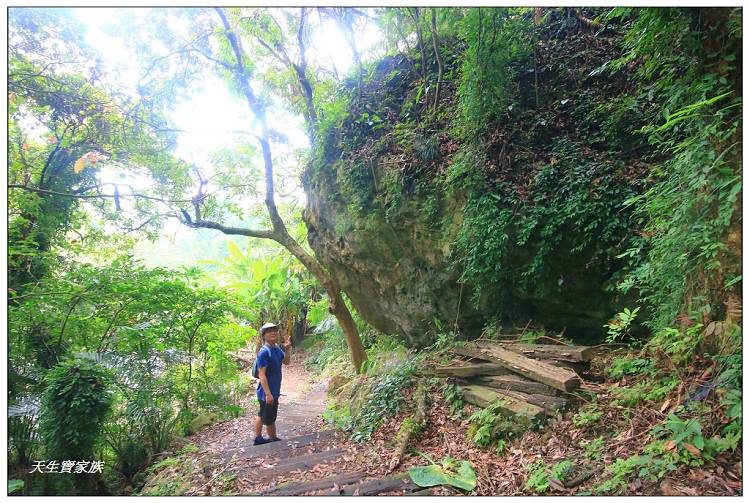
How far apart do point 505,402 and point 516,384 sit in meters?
0.27

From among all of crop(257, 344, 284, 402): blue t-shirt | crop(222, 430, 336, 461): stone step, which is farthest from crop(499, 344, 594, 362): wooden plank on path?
crop(257, 344, 284, 402): blue t-shirt

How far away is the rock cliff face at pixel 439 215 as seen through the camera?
4.23 metres

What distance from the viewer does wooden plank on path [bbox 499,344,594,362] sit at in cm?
367

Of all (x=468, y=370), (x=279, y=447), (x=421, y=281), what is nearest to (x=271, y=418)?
(x=279, y=447)

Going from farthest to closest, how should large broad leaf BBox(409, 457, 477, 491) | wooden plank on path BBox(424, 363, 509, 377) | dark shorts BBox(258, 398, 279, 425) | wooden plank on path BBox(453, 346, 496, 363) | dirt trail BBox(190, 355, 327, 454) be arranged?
dirt trail BBox(190, 355, 327, 454)
dark shorts BBox(258, 398, 279, 425)
wooden plank on path BBox(453, 346, 496, 363)
wooden plank on path BBox(424, 363, 509, 377)
large broad leaf BBox(409, 457, 477, 491)

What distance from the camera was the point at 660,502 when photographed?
2109 mm

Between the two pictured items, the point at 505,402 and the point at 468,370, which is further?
the point at 468,370

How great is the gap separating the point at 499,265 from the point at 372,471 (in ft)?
8.58

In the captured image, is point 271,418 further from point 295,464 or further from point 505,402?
point 505,402

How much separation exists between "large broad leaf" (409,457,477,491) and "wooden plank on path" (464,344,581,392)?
3.57 feet

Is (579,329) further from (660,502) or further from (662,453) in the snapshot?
(660,502)

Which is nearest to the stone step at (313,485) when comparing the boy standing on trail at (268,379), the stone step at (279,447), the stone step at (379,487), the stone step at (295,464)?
the stone step at (379,487)

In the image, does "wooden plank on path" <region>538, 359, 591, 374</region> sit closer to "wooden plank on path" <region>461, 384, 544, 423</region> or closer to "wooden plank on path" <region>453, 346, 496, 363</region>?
"wooden plank on path" <region>461, 384, 544, 423</region>

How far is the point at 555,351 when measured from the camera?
A: 386 cm
